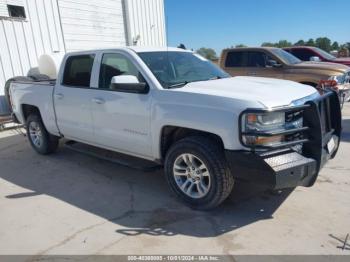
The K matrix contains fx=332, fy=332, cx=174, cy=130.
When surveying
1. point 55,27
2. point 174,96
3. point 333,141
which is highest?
point 55,27

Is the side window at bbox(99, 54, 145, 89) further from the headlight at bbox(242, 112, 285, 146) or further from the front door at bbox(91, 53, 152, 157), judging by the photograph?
the headlight at bbox(242, 112, 285, 146)

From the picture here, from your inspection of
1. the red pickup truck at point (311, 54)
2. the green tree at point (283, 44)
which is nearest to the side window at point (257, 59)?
the red pickup truck at point (311, 54)

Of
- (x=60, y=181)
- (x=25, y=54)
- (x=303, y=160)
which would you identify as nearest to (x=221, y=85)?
(x=303, y=160)

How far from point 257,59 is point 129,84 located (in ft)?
21.5

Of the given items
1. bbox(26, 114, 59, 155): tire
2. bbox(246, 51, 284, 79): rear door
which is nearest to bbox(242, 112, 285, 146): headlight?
bbox(26, 114, 59, 155): tire

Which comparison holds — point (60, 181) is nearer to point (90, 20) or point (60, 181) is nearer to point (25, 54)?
point (25, 54)

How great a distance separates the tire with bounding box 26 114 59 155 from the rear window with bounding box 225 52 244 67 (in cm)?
596

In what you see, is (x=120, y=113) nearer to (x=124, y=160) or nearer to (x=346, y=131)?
(x=124, y=160)

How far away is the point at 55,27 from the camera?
10156 mm

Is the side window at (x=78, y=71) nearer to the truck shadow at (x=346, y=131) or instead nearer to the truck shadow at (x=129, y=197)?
the truck shadow at (x=129, y=197)

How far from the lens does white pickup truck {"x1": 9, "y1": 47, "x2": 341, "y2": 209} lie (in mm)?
3229

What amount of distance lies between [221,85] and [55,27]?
314 inches

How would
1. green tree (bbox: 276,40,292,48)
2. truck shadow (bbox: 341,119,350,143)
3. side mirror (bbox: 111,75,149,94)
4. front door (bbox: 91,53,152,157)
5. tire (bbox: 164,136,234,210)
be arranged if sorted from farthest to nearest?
1. green tree (bbox: 276,40,292,48)
2. truck shadow (bbox: 341,119,350,143)
3. front door (bbox: 91,53,152,157)
4. side mirror (bbox: 111,75,149,94)
5. tire (bbox: 164,136,234,210)

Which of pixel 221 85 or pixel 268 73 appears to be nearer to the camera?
pixel 221 85
